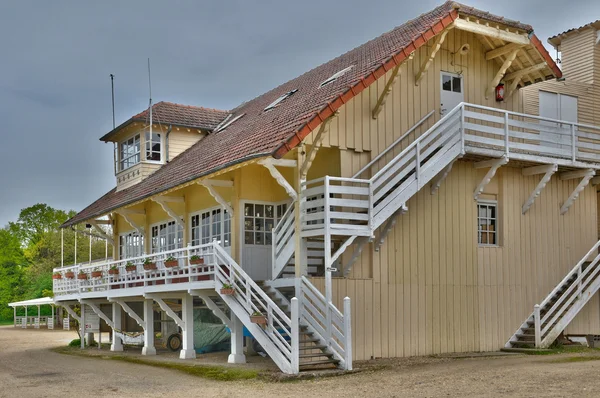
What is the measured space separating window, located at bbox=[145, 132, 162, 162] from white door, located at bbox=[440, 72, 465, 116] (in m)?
10.1

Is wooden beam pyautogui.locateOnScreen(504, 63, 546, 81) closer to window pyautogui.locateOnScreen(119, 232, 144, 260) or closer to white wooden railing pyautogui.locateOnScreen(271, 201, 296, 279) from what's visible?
white wooden railing pyautogui.locateOnScreen(271, 201, 296, 279)

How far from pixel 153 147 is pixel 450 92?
1037cm

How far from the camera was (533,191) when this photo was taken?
2047 cm

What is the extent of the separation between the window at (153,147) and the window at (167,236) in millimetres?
2423

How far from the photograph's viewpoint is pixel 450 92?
20062 millimetres

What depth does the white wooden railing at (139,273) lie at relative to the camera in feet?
58.6

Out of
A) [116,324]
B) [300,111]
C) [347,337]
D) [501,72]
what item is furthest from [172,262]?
[501,72]

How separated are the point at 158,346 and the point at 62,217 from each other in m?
54.6

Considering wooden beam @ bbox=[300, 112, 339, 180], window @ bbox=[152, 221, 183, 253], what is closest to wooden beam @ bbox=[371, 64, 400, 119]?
wooden beam @ bbox=[300, 112, 339, 180]

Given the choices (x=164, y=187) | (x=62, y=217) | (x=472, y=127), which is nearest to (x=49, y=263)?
(x=62, y=217)

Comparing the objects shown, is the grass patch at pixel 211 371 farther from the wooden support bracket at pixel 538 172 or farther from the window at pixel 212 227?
the wooden support bracket at pixel 538 172

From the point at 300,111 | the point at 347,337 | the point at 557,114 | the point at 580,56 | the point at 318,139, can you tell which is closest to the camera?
the point at 347,337

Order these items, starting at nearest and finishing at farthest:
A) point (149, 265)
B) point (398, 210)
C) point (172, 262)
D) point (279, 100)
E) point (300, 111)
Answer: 1. point (300, 111)
2. point (398, 210)
3. point (172, 262)
4. point (149, 265)
5. point (279, 100)

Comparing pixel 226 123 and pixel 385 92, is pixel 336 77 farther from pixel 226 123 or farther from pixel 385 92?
pixel 226 123
